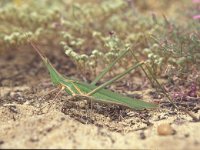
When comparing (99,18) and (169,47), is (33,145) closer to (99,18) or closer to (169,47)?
(169,47)

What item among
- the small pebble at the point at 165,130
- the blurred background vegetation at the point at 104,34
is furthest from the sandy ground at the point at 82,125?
the blurred background vegetation at the point at 104,34

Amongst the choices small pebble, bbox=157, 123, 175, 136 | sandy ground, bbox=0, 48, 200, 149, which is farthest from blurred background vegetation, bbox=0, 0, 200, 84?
small pebble, bbox=157, 123, 175, 136

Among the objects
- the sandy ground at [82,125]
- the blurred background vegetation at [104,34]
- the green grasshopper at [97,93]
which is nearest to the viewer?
the sandy ground at [82,125]

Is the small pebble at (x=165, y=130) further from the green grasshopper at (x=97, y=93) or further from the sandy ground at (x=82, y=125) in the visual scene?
the green grasshopper at (x=97, y=93)

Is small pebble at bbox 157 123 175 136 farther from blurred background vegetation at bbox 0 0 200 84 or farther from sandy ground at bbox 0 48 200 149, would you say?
blurred background vegetation at bbox 0 0 200 84

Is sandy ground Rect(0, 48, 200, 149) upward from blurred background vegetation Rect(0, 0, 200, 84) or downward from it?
downward

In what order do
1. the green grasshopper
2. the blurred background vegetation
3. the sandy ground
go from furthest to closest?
the blurred background vegetation
the green grasshopper
the sandy ground

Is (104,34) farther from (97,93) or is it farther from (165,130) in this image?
(165,130)

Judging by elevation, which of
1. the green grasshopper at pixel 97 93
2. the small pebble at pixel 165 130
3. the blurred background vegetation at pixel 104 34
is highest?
the blurred background vegetation at pixel 104 34

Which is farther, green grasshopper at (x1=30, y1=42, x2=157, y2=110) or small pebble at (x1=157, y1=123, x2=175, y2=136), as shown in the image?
green grasshopper at (x1=30, y1=42, x2=157, y2=110)
